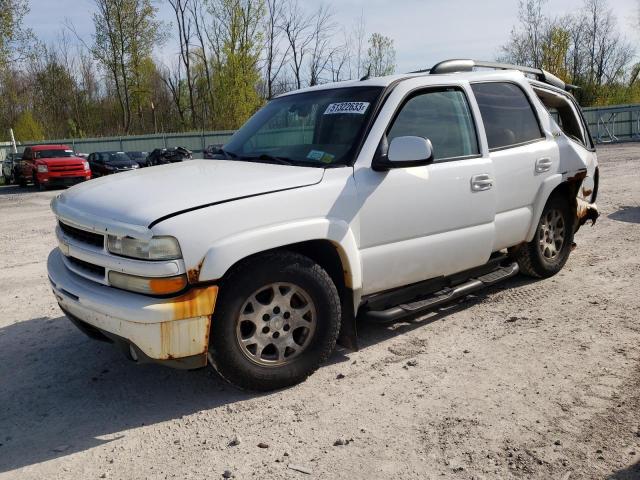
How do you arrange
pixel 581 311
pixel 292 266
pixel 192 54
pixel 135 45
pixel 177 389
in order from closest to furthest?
pixel 292 266 → pixel 177 389 → pixel 581 311 → pixel 135 45 → pixel 192 54

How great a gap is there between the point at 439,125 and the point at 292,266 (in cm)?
168

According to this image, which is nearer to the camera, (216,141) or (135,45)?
(216,141)

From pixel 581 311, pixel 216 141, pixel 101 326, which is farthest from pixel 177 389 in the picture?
pixel 216 141

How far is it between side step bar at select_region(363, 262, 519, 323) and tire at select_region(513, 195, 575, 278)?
306mm

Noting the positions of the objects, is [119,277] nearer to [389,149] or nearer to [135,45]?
[389,149]

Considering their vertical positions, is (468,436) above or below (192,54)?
below

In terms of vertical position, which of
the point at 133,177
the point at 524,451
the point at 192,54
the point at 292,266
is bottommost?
the point at 524,451

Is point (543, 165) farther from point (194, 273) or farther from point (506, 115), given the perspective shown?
point (194, 273)

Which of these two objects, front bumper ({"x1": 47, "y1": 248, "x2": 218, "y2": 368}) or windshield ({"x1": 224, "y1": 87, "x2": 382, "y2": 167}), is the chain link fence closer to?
windshield ({"x1": 224, "y1": 87, "x2": 382, "y2": 167})

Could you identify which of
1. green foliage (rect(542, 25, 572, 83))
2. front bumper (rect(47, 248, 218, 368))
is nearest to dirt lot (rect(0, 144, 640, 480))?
front bumper (rect(47, 248, 218, 368))

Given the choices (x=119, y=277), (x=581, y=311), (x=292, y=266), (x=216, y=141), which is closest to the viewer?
(x=119, y=277)

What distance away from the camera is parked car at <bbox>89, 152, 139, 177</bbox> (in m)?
23.0

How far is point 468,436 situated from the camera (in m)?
2.80

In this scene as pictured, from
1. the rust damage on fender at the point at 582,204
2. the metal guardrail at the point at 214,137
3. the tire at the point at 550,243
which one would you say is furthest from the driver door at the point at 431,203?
the metal guardrail at the point at 214,137
